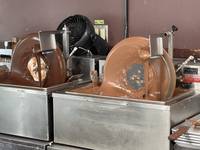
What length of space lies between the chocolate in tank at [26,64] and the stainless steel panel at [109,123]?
0.25 metres

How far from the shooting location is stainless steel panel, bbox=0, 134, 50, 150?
6.11ft

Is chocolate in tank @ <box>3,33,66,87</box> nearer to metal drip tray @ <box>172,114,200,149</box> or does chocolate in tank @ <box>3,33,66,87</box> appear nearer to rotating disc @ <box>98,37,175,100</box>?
rotating disc @ <box>98,37,175,100</box>

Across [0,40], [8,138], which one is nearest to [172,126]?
[8,138]

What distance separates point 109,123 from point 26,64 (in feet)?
2.57

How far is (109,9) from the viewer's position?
8.37 ft

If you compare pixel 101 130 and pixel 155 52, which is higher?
pixel 155 52

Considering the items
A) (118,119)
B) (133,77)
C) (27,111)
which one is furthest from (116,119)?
(27,111)

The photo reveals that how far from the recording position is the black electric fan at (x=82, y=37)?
2328 mm

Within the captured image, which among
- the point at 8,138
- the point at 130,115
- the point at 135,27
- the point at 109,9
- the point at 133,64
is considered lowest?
the point at 8,138

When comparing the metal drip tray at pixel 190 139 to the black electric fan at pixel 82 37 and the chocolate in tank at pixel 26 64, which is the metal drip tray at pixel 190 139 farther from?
the black electric fan at pixel 82 37

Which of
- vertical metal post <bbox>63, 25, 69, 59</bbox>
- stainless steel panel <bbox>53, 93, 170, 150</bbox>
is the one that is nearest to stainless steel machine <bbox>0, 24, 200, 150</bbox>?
stainless steel panel <bbox>53, 93, 170, 150</bbox>

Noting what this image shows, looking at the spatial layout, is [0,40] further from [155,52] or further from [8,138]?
[155,52]

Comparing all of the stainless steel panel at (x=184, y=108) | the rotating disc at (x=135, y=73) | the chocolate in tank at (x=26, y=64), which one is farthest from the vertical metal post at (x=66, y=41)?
the stainless steel panel at (x=184, y=108)

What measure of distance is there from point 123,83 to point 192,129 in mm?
540
